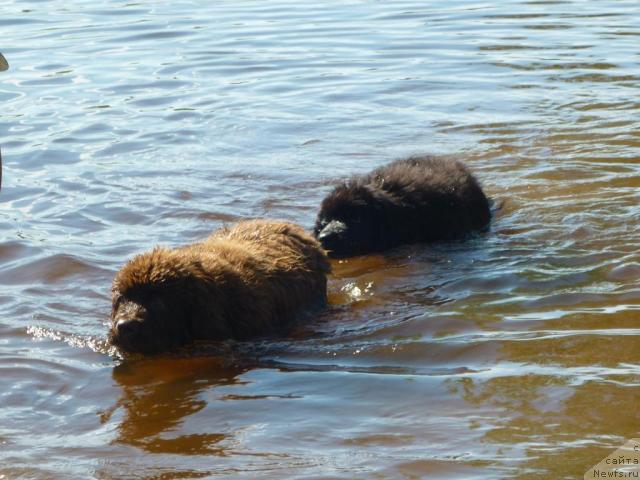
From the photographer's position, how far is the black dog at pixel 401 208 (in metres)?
8.00

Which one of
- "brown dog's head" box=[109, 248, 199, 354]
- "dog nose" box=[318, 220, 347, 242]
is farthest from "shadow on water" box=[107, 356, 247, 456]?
"dog nose" box=[318, 220, 347, 242]

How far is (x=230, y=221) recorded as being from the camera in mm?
8742

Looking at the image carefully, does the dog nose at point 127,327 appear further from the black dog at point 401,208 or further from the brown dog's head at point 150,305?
the black dog at point 401,208

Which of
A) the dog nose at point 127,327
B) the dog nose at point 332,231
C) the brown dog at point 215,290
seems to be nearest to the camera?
the dog nose at point 127,327

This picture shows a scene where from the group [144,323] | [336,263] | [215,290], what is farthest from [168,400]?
[336,263]

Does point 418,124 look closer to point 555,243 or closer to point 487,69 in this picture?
point 487,69

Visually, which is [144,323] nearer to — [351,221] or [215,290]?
[215,290]

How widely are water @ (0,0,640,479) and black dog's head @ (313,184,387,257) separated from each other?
17 cm

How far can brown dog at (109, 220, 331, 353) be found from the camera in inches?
234

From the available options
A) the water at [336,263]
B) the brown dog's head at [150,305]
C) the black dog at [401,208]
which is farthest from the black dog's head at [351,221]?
the brown dog's head at [150,305]

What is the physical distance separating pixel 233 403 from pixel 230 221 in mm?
3487

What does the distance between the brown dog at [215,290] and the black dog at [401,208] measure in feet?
3.75

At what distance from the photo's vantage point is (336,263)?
793 centimetres

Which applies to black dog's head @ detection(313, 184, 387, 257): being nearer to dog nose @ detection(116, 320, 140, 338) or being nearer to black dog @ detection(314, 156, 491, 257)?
black dog @ detection(314, 156, 491, 257)
